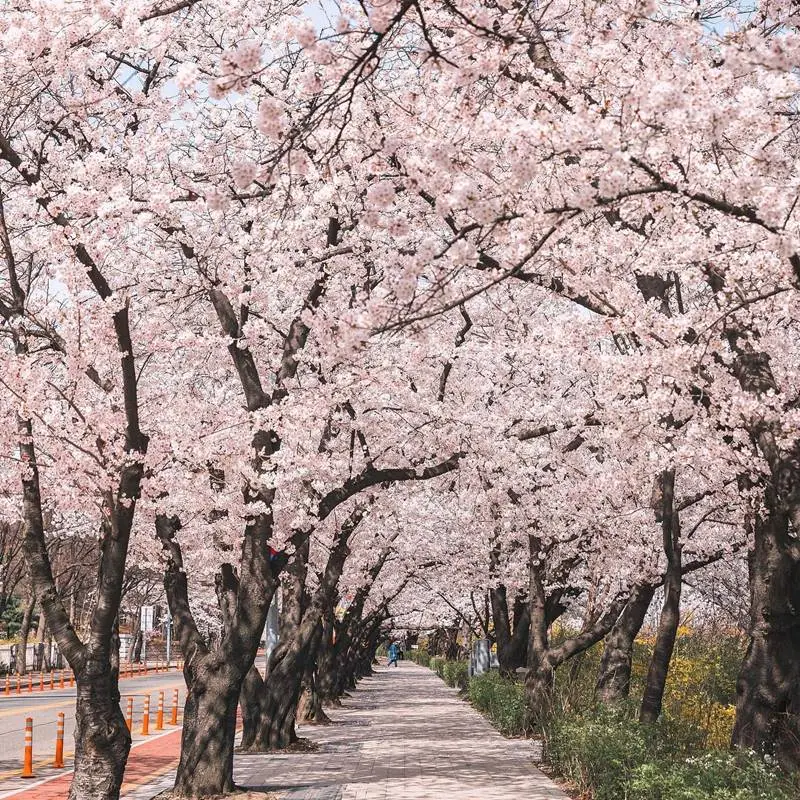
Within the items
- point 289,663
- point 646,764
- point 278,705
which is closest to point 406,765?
point 278,705

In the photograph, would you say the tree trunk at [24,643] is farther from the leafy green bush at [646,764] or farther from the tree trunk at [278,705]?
the leafy green bush at [646,764]

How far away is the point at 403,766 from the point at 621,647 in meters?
4.68

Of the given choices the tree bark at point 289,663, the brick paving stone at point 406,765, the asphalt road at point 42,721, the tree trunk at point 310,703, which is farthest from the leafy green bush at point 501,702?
the asphalt road at point 42,721

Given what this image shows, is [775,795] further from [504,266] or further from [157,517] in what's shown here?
[157,517]

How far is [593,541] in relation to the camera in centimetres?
2112

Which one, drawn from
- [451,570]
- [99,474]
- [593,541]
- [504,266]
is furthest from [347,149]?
[451,570]

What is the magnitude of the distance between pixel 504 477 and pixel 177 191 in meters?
10.7

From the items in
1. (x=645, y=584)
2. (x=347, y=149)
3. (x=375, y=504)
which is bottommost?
(x=645, y=584)

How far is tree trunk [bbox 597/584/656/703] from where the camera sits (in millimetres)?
18781

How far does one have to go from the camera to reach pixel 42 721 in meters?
25.7

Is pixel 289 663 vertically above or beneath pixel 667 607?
beneath

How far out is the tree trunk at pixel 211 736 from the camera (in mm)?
12523

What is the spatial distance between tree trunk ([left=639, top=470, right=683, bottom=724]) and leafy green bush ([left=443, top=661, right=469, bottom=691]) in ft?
87.9

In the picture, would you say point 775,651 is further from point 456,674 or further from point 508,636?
point 456,674
